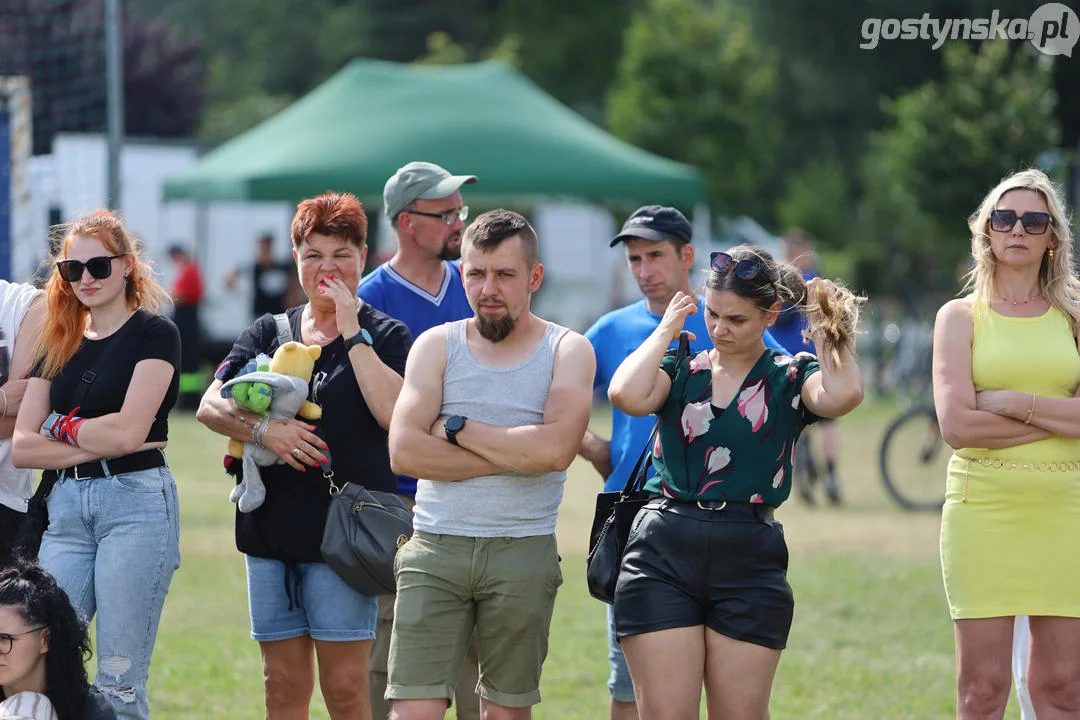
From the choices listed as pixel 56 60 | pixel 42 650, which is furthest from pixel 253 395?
pixel 56 60

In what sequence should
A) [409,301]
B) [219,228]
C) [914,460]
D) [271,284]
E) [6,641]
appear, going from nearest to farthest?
1. [6,641]
2. [409,301]
3. [914,460]
4. [271,284]
5. [219,228]

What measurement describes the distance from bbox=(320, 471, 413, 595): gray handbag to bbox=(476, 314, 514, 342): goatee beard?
0.68 m

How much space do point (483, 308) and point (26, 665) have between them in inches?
65.7

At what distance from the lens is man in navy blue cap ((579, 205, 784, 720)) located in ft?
16.8

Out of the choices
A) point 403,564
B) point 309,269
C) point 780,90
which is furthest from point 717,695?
point 780,90

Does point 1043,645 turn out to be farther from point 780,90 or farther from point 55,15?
point 780,90

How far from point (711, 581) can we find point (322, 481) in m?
1.31

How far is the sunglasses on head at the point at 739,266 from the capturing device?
167 inches

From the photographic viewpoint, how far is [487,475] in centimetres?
427

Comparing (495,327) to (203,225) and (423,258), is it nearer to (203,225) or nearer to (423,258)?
(423,258)

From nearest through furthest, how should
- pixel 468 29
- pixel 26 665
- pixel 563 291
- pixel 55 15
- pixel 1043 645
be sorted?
Answer: 1. pixel 26 665
2. pixel 1043 645
3. pixel 55 15
4. pixel 563 291
5. pixel 468 29

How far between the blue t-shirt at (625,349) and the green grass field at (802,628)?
58.9 inches

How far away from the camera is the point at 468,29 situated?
4422 cm

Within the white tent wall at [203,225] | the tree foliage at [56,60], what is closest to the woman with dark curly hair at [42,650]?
the tree foliage at [56,60]
